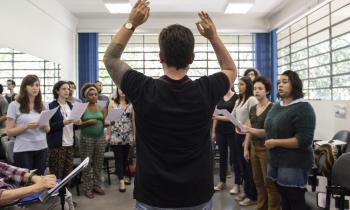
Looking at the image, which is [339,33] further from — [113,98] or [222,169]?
[113,98]

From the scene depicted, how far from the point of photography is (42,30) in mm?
6176

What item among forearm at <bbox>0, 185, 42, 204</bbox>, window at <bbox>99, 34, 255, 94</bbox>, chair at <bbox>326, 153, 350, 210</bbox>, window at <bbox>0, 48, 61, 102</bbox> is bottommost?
chair at <bbox>326, 153, 350, 210</bbox>

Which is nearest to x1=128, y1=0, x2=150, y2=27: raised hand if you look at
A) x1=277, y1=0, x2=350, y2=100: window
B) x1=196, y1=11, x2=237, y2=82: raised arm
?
x1=196, y1=11, x2=237, y2=82: raised arm

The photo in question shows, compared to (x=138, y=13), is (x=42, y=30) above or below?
above

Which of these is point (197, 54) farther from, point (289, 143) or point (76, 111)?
point (289, 143)

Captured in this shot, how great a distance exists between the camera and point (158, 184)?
44.8 inches

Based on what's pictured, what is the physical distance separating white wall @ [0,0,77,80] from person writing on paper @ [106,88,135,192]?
1884 mm

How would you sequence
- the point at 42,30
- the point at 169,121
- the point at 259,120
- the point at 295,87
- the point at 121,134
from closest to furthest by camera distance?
the point at 169,121
the point at 295,87
the point at 259,120
the point at 121,134
the point at 42,30

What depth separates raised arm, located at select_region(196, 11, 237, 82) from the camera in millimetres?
1297

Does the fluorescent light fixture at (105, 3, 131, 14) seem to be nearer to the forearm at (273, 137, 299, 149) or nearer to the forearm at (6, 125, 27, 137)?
the forearm at (6, 125, 27, 137)

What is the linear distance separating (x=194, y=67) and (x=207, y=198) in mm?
7386

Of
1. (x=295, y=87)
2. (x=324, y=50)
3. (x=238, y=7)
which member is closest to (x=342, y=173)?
(x=295, y=87)

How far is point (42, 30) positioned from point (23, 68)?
1.29 metres

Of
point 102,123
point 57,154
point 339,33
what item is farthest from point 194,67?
point 57,154
